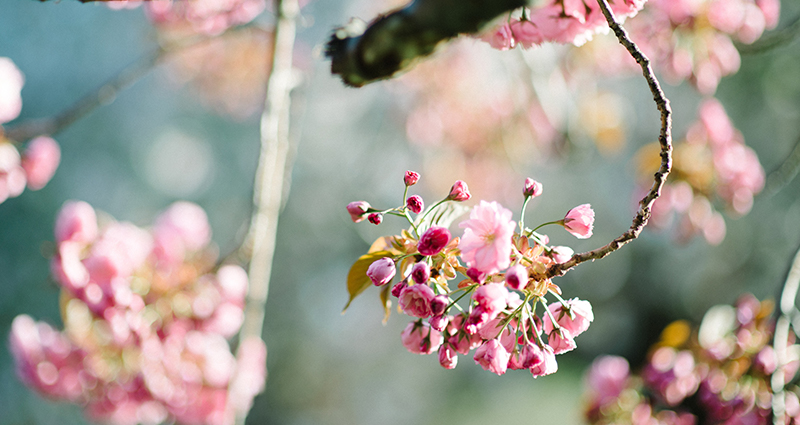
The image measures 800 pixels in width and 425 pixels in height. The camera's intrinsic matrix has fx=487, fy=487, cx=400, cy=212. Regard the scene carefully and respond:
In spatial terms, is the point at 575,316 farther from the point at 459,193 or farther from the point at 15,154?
the point at 15,154

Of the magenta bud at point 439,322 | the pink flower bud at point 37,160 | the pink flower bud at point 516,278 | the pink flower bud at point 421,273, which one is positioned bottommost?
the pink flower bud at point 37,160

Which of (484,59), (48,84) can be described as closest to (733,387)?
(484,59)

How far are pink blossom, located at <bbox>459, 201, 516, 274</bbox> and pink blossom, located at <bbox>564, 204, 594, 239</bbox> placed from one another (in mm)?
73

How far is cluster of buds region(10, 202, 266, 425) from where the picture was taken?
0.74m

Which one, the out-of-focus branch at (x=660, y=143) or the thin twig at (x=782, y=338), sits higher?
the out-of-focus branch at (x=660, y=143)

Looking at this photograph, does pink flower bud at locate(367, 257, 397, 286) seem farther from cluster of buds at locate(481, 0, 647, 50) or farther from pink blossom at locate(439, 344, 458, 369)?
cluster of buds at locate(481, 0, 647, 50)

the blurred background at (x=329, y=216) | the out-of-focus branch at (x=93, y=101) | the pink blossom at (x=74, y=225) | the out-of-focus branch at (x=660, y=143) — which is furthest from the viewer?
the blurred background at (x=329, y=216)

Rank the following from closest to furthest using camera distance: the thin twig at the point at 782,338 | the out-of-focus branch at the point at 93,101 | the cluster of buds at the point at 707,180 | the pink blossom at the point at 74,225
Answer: the thin twig at the point at 782,338 → the out-of-focus branch at the point at 93,101 → the pink blossom at the point at 74,225 → the cluster of buds at the point at 707,180

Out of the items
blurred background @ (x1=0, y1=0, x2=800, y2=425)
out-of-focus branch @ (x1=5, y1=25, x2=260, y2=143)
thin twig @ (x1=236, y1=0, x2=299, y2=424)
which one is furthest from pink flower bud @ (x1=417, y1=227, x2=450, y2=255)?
blurred background @ (x1=0, y1=0, x2=800, y2=425)

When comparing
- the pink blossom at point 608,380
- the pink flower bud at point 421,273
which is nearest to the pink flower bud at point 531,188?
the pink flower bud at point 421,273

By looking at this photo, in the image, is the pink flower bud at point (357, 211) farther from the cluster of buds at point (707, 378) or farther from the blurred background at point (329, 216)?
the blurred background at point (329, 216)

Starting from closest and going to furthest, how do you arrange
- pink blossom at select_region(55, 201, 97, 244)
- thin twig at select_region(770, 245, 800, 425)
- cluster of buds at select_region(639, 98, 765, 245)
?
thin twig at select_region(770, 245, 800, 425) < pink blossom at select_region(55, 201, 97, 244) < cluster of buds at select_region(639, 98, 765, 245)

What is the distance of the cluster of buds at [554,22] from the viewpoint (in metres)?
0.38

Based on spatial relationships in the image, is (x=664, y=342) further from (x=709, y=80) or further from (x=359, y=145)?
(x=359, y=145)
